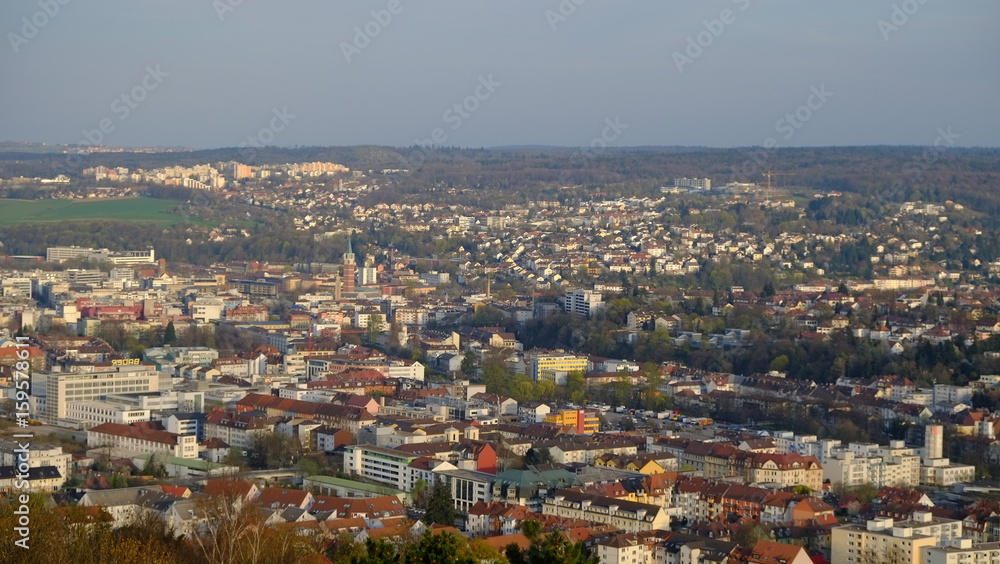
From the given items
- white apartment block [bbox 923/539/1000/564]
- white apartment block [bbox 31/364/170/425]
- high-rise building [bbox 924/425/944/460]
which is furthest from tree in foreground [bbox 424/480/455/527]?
white apartment block [bbox 31/364/170/425]

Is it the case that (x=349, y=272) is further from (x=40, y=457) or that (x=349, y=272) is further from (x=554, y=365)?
(x=40, y=457)

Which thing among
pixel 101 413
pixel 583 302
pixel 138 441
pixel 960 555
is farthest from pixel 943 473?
pixel 583 302

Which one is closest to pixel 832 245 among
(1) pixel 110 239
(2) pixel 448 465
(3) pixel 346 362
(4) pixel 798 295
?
(4) pixel 798 295

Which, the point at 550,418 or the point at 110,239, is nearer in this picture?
the point at 550,418

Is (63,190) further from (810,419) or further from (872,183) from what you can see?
(810,419)

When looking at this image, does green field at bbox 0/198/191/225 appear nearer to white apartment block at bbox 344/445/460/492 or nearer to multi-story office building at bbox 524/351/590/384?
multi-story office building at bbox 524/351/590/384
